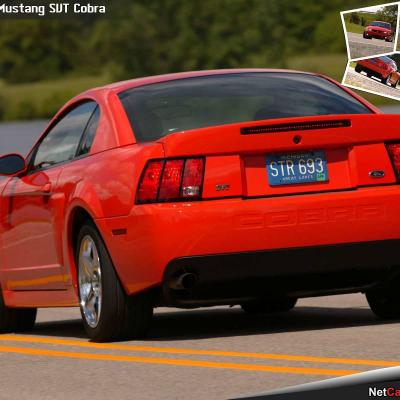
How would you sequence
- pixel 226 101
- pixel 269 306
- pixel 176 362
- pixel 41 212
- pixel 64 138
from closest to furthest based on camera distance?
pixel 176 362, pixel 226 101, pixel 41 212, pixel 64 138, pixel 269 306

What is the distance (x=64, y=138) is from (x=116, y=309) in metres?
1.73

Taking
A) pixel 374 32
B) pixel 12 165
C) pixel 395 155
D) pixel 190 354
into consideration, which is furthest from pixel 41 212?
pixel 374 32

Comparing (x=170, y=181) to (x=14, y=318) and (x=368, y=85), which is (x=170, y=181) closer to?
(x=14, y=318)

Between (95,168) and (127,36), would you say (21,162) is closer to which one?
(95,168)

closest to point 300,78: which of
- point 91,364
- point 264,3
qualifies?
point 91,364

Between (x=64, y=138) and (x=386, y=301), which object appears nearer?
(x=386, y=301)

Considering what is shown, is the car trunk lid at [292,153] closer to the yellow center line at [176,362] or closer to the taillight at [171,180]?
the taillight at [171,180]

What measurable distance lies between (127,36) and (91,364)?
51860 millimetres

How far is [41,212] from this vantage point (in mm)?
8828

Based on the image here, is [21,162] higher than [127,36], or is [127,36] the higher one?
[21,162]

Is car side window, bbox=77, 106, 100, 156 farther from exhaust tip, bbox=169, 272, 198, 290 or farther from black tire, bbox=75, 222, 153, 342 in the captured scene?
exhaust tip, bbox=169, 272, 198, 290

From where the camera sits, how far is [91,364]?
23.1ft

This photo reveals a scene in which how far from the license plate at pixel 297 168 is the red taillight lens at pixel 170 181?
1.61 feet

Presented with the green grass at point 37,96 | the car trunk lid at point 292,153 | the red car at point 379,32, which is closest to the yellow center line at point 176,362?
the car trunk lid at point 292,153
